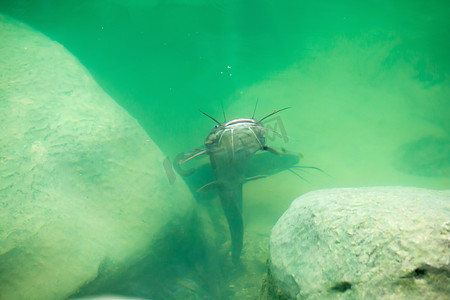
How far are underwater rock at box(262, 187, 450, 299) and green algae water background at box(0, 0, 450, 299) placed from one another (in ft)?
9.30

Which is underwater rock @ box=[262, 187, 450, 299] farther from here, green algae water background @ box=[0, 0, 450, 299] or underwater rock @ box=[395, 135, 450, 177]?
underwater rock @ box=[395, 135, 450, 177]

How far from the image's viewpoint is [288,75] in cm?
1120

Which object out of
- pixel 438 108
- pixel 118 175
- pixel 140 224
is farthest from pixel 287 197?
pixel 438 108

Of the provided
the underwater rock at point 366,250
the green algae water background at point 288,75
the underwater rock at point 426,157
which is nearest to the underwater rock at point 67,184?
the underwater rock at point 366,250

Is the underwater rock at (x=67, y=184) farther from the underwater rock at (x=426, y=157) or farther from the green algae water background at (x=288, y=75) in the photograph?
the underwater rock at (x=426, y=157)

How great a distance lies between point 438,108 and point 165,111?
39.3 ft

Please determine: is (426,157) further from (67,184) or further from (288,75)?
(67,184)

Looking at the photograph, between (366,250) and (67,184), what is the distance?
3303 millimetres

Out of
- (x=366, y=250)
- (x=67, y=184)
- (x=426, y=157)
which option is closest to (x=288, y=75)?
(x=426, y=157)

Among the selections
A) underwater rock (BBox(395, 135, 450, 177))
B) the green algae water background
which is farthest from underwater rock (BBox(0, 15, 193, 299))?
underwater rock (BBox(395, 135, 450, 177))

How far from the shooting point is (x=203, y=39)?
1216 centimetres

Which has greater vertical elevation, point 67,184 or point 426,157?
point 426,157

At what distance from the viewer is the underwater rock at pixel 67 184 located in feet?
6.72

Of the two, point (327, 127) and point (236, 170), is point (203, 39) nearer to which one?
point (327, 127)
